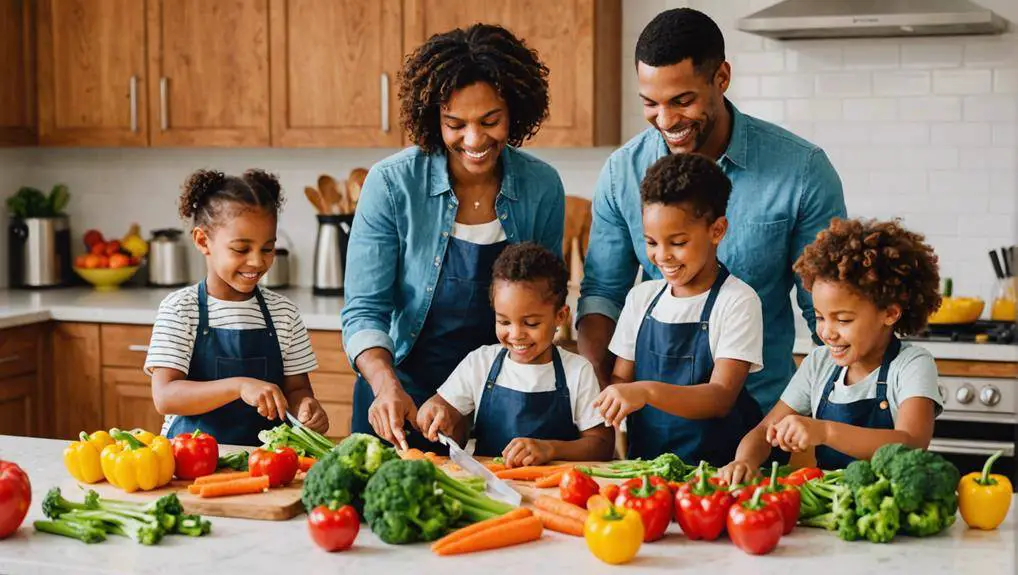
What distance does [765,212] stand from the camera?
2670mm

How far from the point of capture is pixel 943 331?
4027 millimetres

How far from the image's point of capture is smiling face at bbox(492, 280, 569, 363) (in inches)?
100

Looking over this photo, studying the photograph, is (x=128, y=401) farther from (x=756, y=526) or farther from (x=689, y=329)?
(x=756, y=526)

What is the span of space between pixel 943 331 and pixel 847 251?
74.2 inches

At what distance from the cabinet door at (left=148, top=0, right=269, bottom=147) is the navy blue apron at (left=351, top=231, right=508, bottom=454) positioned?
2377mm

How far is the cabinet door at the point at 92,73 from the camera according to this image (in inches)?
201

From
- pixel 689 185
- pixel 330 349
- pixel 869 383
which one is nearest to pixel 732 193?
pixel 689 185

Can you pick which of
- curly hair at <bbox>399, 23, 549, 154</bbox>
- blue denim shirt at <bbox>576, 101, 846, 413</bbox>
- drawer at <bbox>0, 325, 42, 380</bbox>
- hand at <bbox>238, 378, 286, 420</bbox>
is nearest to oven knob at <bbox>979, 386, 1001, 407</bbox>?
blue denim shirt at <bbox>576, 101, 846, 413</bbox>

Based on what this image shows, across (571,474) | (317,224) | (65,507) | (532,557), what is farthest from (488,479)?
(317,224)

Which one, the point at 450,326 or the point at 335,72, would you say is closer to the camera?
the point at 450,326

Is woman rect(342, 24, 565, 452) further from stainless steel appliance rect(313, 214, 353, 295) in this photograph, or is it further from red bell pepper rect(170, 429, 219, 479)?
→ stainless steel appliance rect(313, 214, 353, 295)

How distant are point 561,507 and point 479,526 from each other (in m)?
0.16

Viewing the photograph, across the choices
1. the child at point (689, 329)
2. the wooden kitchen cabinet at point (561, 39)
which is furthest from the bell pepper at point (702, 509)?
the wooden kitchen cabinet at point (561, 39)

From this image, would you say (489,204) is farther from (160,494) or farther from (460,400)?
(160,494)
